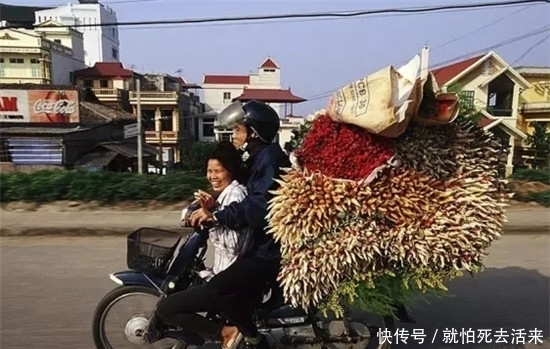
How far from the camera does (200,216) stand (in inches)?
98.9

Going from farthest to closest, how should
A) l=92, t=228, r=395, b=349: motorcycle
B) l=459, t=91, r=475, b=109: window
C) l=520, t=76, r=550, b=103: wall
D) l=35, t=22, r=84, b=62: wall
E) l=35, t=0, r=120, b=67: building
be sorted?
l=35, t=0, r=120, b=67: building → l=35, t=22, r=84, b=62: wall → l=520, t=76, r=550, b=103: wall → l=92, t=228, r=395, b=349: motorcycle → l=459, t=91, r=475, b=109: window

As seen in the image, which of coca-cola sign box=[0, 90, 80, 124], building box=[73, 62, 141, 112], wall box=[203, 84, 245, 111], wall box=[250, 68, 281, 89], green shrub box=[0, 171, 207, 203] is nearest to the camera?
green shrub box=[0, 171, 207, 203]

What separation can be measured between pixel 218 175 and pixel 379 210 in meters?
0.90

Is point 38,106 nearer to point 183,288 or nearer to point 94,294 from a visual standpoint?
point 94,294

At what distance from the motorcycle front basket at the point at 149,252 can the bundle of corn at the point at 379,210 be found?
75cm

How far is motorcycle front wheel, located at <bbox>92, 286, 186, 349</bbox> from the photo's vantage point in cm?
284

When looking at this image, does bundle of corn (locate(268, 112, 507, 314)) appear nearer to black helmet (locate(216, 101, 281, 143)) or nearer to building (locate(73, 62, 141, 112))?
black helmet (locate(216, 101, 281, 143))

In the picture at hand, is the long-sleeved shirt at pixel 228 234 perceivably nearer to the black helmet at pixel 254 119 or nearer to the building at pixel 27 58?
the black helmet at pixel 254 119

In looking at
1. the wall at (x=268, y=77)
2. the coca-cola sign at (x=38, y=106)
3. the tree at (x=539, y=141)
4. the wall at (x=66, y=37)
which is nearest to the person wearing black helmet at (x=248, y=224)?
the tree at (x=539, y=141)

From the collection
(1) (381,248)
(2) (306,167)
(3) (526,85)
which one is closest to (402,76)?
(2) (306,167)

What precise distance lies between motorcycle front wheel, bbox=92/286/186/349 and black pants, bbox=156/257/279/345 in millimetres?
231

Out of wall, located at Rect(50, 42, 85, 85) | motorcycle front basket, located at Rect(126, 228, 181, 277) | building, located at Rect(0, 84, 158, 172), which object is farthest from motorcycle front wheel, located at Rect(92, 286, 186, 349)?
wall, located at Rect(50, 42, 85, 85)

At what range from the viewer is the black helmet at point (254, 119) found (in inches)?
99.9

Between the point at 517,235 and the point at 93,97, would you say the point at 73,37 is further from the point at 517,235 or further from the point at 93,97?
the point at 517,235
